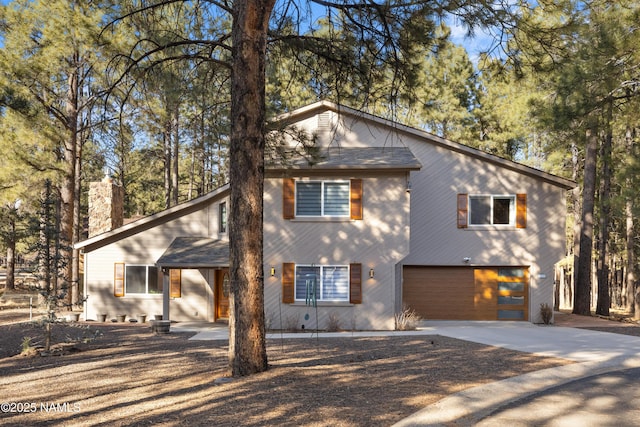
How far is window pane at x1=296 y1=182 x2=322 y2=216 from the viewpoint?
17.7 meters

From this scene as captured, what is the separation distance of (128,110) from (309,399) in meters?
20.2

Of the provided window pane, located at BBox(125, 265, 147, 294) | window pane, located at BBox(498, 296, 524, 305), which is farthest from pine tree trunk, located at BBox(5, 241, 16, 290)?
→ window pane, located at BBox(498, 296, 524, 305)

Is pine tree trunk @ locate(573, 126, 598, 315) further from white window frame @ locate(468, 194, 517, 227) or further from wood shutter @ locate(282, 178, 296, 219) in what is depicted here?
wood shutter @ locate(282, 178, 296, 219)

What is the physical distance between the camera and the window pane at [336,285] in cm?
1753

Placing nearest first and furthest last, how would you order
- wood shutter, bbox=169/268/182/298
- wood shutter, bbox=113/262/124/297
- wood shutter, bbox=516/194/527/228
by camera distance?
wood shutter, bbox=516/194/527/228 < wood shutter, bbox=169/268/182/298 < wood shutter, bbox=113/262/124/297

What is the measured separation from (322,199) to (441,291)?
5441mm

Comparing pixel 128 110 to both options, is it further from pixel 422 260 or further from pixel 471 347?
pixel 471 347

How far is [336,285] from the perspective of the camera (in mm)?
17562

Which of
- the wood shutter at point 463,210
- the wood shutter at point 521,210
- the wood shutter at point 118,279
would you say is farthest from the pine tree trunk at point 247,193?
the wood shutter at point 521,210

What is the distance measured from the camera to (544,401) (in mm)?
7809

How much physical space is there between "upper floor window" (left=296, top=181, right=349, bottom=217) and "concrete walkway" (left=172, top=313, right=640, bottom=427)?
12.3ft

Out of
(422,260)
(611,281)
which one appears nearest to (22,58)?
(422,260)

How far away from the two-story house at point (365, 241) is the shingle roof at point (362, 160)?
6 cm

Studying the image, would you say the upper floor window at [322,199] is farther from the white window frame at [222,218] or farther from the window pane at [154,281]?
the window pane at [154,281]
